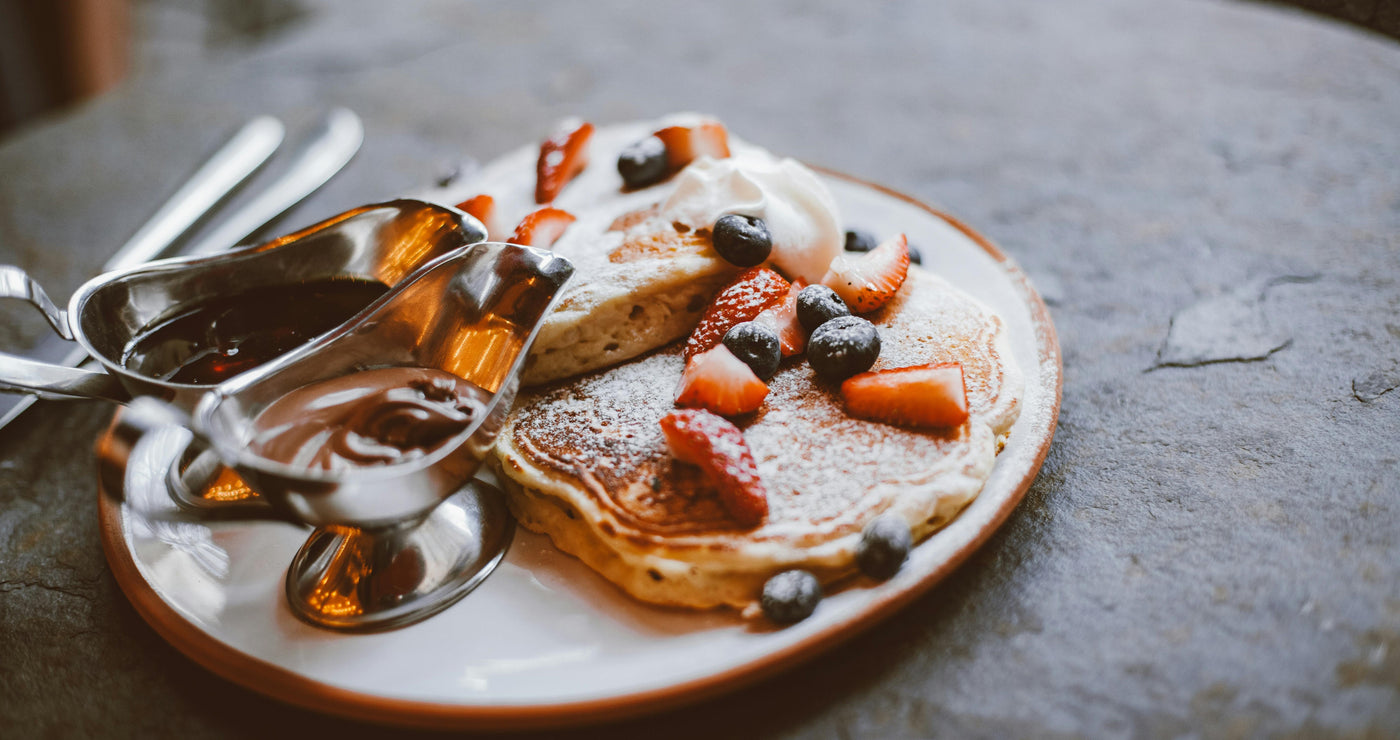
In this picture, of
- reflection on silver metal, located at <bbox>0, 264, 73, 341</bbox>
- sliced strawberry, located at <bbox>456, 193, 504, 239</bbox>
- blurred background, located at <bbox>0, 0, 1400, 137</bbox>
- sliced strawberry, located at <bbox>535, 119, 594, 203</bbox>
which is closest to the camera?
reflection on silver metal, located at <bbox>0, 264, 73, 341</bbox>

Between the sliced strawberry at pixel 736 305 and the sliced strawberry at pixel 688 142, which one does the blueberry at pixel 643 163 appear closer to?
the sliced strawberry at pixel 688 142

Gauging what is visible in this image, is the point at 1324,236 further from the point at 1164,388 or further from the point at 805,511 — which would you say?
the point at 805,511

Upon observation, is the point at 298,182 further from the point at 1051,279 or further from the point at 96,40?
the point at 96,40

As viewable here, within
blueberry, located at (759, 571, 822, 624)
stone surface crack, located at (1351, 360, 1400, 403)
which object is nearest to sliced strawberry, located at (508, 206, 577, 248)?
blueberry, located at (759, 571, 822, 624)

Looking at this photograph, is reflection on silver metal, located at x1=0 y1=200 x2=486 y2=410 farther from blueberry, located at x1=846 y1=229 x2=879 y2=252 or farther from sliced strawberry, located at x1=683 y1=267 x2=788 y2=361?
blueberry, located at x1=846 y1=229 x2=879 y2=252

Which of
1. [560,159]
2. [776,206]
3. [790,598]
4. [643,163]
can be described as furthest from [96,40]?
[790,598]


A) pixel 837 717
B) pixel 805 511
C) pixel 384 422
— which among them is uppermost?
pixel 384 422

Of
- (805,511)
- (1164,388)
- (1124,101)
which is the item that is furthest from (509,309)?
(1124,101)
